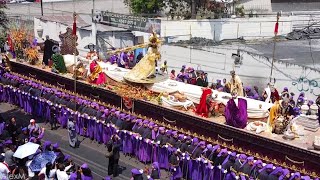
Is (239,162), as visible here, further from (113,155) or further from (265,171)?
(113,155)

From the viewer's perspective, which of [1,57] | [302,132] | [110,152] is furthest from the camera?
[1,57]

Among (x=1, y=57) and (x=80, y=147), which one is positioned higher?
(x=1, y=57)

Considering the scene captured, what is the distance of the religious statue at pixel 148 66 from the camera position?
14945 mm

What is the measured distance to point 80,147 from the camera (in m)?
14.8

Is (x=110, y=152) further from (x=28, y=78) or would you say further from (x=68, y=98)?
(x=28, y=78)

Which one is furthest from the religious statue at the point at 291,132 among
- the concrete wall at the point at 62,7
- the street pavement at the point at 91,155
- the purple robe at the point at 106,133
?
the concrete wall at the point at 62,7

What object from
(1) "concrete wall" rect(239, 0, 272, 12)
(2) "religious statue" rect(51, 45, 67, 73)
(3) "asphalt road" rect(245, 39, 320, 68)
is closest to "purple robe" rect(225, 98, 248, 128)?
(2) "religious statue" rect(51, 45, 67, 73)

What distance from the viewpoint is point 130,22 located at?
26.2 m

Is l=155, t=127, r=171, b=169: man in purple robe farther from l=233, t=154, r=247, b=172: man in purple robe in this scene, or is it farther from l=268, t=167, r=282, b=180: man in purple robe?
l=268, t=167, r=282, b=180: man in purple robe

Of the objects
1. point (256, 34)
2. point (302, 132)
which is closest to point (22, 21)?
point (256, 34)

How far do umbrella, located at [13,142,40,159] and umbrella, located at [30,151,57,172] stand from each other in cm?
22

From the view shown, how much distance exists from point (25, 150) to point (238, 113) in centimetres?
552

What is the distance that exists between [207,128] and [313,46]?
1950 centimetres

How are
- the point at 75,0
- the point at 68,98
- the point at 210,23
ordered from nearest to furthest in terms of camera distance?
the point at 68,98 → the point at 210,23 → the point at 75,0
